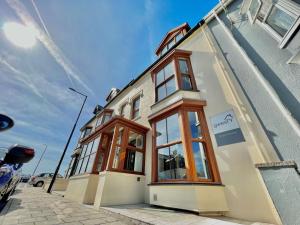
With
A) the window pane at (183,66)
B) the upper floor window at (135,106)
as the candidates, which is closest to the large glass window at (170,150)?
the window pane at (183,66)

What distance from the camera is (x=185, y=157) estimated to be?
430 centimetres

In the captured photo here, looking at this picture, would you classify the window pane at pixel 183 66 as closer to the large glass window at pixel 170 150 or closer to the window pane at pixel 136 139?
the large glass window at pixel 170 150

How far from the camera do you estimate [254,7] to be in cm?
478

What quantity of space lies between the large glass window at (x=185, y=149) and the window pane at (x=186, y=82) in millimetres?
1339

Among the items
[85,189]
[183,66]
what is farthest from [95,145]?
[183,66]

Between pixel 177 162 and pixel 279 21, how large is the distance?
5.22 m

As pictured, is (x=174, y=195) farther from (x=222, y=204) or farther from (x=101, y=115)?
(x=101, y=115)

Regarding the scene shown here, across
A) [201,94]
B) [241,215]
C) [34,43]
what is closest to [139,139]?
[201,94]

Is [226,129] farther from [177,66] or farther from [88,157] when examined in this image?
[88,157]

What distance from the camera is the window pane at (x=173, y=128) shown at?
5.16 meters

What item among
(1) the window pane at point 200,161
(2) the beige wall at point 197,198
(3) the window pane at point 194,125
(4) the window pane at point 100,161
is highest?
(3) the window pane at point 194,125

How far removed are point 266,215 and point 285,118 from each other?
85.8 inches

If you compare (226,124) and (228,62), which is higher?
(228,62)

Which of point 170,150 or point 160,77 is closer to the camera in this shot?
point 170,150
